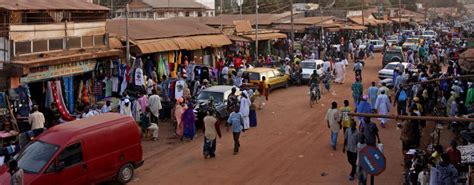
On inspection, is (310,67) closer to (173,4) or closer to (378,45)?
(378,45)

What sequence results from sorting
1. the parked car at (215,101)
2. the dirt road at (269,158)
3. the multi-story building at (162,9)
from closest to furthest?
the dirt road at (269,158), the parked car at (215,101), the multi-story building at (162,9)

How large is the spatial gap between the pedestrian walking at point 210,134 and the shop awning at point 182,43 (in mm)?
9121

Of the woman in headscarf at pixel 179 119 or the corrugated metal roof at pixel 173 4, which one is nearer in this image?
the woman in headscarf at pixel 179 119

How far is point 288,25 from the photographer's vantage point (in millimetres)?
44750

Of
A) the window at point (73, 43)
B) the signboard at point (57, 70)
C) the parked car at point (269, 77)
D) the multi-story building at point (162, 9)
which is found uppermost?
the multi-story building at point (162, 9)

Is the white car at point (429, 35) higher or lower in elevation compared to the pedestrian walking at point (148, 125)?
higher

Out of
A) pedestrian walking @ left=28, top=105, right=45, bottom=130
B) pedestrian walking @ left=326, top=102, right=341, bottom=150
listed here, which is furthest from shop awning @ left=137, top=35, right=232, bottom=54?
pedestrian walking @ left=326, top=102, right=341, bottom=150

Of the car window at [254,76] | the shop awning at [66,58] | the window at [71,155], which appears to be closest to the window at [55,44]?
the shop awning at [66,58]

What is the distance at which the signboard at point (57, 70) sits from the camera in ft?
58.1

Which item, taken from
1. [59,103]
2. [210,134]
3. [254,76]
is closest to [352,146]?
[210,134]

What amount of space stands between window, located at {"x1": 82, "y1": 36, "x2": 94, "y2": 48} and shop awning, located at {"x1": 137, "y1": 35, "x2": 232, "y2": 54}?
2755 millimetres

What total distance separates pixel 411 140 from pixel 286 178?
3244 mm

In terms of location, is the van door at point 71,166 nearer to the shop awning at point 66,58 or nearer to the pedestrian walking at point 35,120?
the pedestrian walking at point 35,120

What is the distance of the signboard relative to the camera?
58.1 feet
